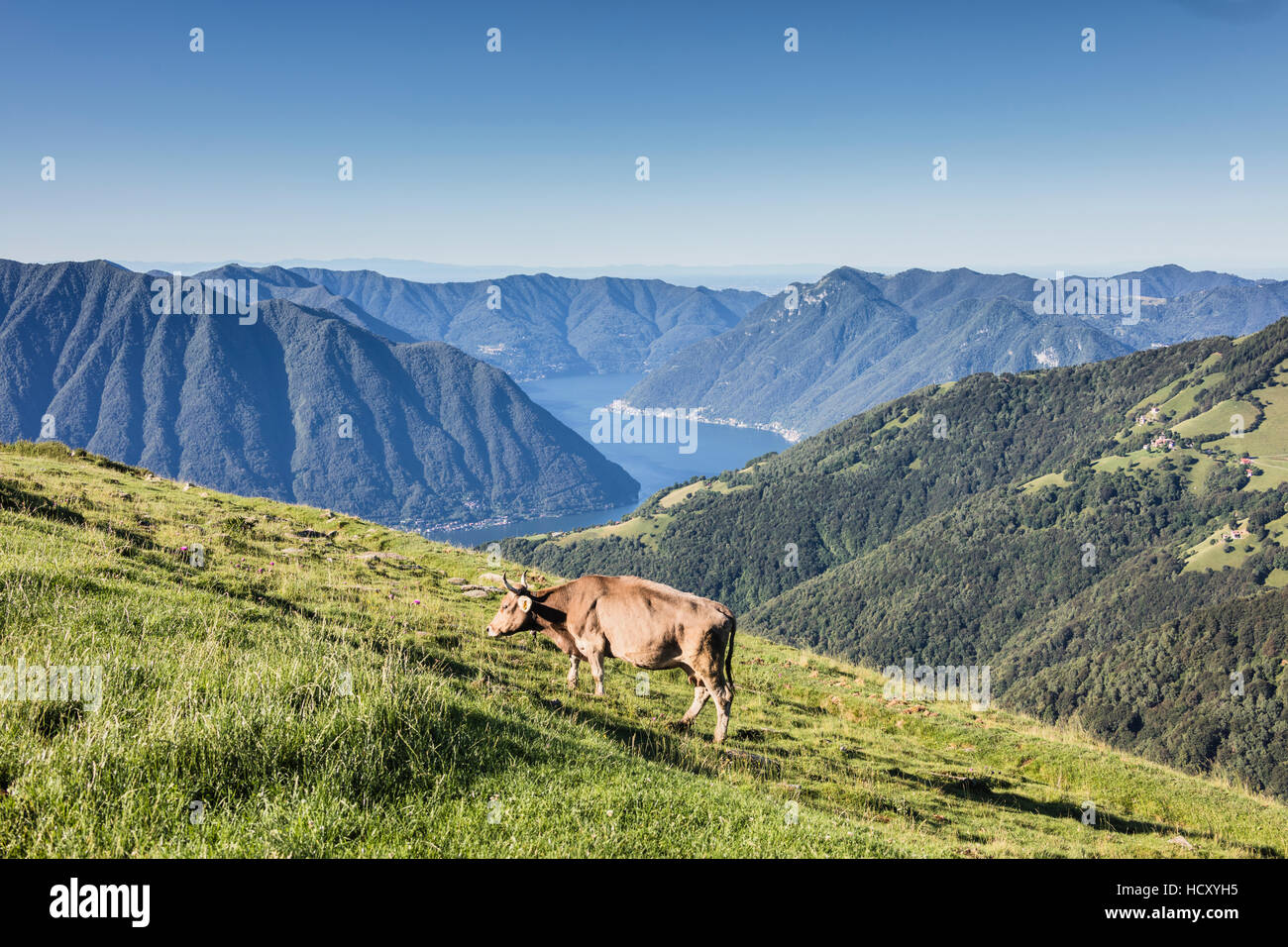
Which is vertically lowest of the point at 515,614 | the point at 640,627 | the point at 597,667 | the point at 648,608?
the point at 597,667

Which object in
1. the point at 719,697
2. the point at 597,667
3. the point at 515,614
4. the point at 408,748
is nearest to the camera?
the point at 408,748

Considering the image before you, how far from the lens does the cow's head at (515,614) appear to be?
13.1 m

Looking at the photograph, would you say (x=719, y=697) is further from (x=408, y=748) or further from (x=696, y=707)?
(x=408, y=748)

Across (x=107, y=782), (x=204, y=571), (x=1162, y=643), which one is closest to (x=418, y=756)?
(x=107, y=782)

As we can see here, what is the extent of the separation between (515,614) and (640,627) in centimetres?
295

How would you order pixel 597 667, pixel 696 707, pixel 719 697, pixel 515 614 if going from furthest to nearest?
pixel 515 614
pixel 597 667
pixel 696 707
pixel 719 697

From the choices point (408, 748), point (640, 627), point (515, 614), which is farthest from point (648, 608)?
point (408, 748)

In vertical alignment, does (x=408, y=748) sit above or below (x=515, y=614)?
above

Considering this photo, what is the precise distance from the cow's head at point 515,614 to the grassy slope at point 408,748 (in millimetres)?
525

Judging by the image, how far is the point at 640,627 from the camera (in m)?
11.7

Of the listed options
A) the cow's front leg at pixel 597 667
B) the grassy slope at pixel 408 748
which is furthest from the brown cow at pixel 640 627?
the grassy slope at pixel 408 748

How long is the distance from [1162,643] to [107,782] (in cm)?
15443

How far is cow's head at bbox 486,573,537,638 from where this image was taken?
43.1 feet

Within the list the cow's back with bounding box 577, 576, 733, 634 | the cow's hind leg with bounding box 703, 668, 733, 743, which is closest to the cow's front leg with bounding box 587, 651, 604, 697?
the cow's back with bounding box 577, 576, 733, 634
